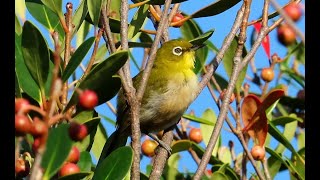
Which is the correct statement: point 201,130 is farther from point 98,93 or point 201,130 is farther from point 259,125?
point 98,93

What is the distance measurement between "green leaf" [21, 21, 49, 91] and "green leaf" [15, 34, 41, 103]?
5cm

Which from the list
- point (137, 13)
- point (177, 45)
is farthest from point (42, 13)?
point (177, 45)

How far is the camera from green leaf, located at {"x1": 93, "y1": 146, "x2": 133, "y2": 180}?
10.1 feet

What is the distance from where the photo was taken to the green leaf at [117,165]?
3.09m

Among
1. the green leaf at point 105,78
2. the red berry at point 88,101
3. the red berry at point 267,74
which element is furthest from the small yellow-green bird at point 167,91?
the red berry at point 88,101

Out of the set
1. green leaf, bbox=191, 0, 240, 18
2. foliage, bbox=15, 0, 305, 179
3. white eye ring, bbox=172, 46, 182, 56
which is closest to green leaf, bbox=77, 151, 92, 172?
foliage, bbox=15, 0, 305, 179

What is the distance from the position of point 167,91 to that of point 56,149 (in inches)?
133

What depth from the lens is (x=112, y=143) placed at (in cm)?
454

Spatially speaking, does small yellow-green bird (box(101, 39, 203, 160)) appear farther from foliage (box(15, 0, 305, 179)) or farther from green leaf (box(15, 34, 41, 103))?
green leaf (box(15, 34, 41, 103))

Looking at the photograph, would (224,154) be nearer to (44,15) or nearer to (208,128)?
(208,128)

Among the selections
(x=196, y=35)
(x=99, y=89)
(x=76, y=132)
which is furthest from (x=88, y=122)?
(x=196, y=35)

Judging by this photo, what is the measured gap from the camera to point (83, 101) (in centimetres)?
234

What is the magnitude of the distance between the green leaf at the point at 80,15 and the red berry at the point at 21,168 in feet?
2.77

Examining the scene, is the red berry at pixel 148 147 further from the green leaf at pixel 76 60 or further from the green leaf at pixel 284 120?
the green leaf at pixel 76 60
